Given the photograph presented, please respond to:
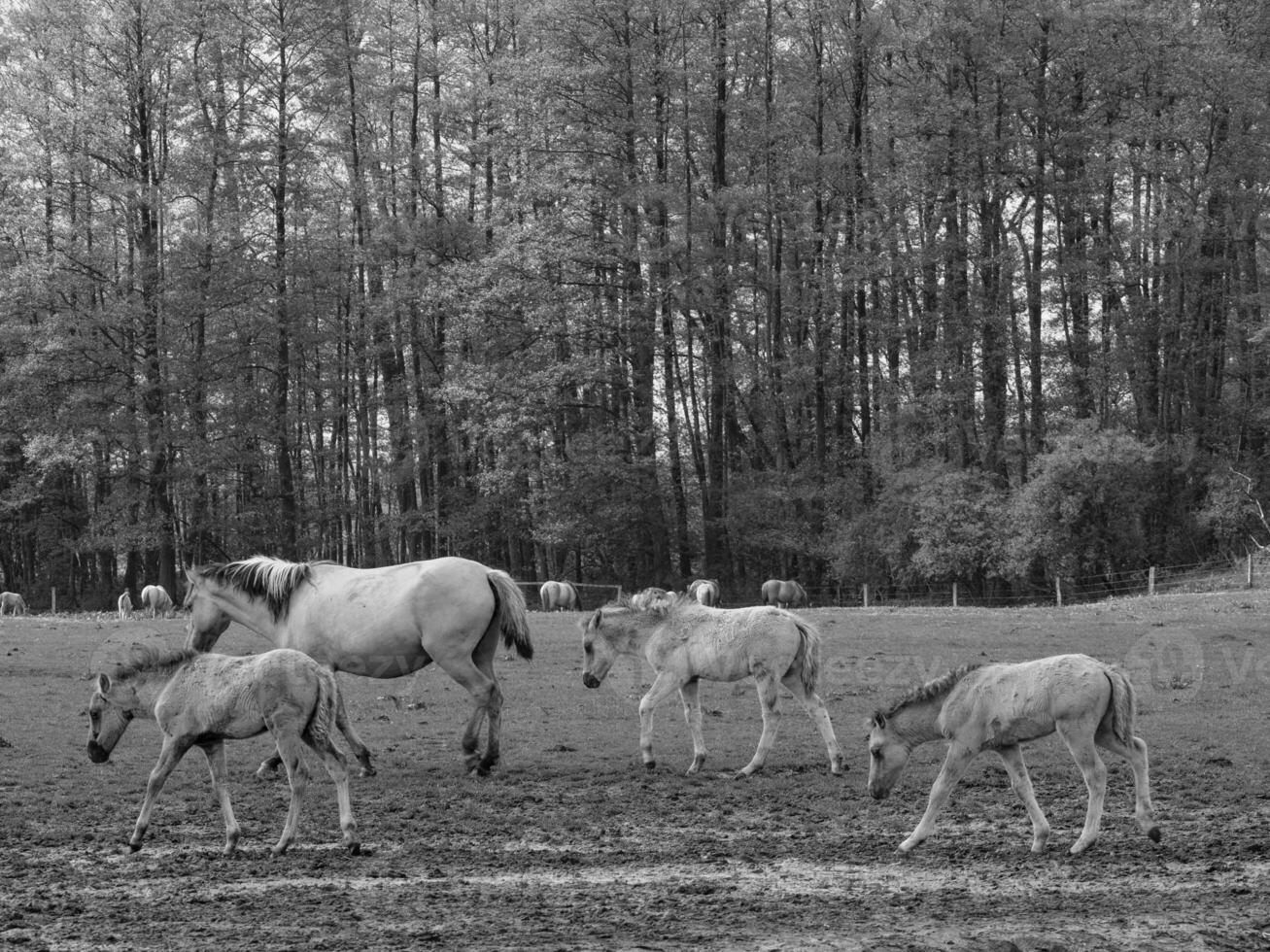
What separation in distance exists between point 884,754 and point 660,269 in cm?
3615

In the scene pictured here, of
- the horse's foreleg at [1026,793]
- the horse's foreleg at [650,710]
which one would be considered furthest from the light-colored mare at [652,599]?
the horse's foreleg at [1026,793]

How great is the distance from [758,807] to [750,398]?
38.3 metres

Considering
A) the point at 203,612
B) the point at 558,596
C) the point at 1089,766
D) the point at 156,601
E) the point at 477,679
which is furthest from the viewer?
the point at 558,596

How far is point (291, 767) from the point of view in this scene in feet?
30.7

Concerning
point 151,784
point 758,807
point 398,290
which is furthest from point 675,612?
point 398,290

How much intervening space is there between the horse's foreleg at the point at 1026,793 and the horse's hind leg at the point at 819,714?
8.24ft

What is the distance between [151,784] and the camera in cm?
955

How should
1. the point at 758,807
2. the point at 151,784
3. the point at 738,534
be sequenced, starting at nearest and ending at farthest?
1. the point at 151,784
2. the point at 758,807
3. the point at 738,534

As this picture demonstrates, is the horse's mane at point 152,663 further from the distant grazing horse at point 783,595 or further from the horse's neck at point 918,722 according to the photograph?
the distant grazing horse at point 783,595

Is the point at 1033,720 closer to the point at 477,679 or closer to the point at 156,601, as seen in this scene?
the point at 477,679

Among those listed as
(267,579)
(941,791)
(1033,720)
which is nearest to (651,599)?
(267,579)

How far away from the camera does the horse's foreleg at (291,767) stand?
9.17m

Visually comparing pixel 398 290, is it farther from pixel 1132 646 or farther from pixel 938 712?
pixel 938 712

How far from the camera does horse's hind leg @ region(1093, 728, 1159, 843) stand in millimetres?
9234
